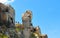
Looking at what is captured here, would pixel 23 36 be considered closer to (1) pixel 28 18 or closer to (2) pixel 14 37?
(2) pixel 14 37

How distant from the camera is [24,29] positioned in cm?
7425

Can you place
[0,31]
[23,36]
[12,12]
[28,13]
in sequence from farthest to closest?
[28,13], [12,12], [23,36], [0,31]

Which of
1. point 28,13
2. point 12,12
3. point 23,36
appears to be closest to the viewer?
point 23,36

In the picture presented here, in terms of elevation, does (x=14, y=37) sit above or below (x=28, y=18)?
below

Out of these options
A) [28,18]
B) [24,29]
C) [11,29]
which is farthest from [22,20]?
[11,29]

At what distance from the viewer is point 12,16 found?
76812 millimetres

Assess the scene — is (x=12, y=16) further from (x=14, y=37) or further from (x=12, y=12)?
(x=14, y=37)

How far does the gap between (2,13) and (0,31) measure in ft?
29.5

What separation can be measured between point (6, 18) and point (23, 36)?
24.3 feet

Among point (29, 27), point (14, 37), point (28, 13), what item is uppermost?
point (28, 13)

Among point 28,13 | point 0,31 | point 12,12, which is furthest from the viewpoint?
point 28,13

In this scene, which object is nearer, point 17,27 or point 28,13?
point 17,27

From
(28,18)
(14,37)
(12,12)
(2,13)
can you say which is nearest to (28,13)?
(28,18)

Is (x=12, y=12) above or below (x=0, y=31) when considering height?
above
